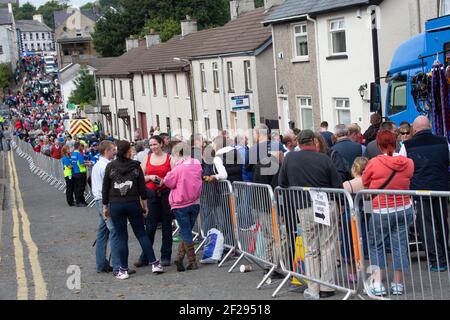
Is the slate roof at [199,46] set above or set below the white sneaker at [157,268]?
above

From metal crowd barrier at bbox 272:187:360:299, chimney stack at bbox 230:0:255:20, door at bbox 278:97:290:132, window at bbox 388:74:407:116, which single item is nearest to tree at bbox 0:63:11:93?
chimney stack at bbox 230:0:255:20

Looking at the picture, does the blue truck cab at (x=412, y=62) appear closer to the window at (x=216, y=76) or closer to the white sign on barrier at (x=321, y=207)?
the white sign on barrier at (x=321, y=207)

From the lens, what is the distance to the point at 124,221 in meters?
10.5

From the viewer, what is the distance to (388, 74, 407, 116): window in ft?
54.9

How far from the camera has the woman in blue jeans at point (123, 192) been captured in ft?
33.8

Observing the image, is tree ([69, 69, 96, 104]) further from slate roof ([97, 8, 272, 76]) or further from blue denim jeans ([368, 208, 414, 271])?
blue denim jeans ([368, 208, 414, 271])

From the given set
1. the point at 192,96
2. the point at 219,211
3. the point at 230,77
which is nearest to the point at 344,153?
the point at 219,211

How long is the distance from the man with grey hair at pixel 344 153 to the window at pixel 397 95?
5336mm

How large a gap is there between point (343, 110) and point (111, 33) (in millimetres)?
60719

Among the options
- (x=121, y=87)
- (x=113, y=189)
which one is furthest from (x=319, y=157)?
(x=121, y=87)

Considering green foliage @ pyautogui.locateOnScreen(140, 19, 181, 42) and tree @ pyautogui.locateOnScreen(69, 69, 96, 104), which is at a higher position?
green foliage @ pyautogui.locateOnScreen(140, 19, 181, 42)

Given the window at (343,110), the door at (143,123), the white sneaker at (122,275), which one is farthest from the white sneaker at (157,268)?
the door at (143,123)

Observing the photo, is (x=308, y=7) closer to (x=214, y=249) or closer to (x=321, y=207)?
(x=214, y=249)

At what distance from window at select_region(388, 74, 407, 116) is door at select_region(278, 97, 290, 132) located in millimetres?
14152
